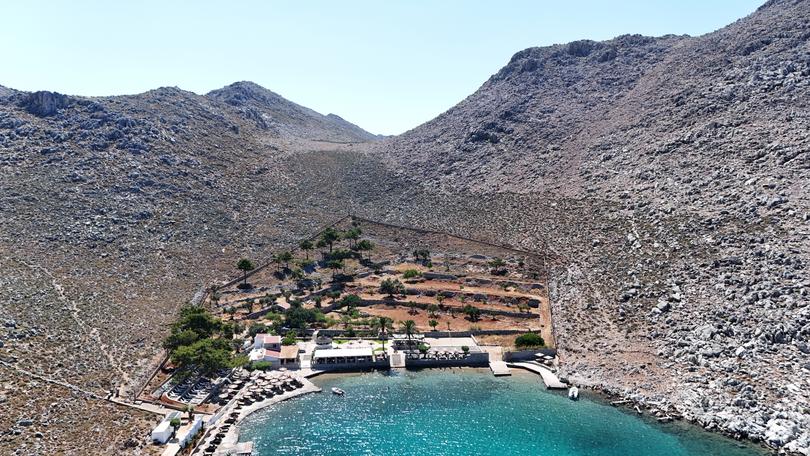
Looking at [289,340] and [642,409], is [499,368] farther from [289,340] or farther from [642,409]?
[289,340]

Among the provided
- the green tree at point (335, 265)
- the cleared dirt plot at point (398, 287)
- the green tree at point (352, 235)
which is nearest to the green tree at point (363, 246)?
the cleared dirt plot at point (398, 287)

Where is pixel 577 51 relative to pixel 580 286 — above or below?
above

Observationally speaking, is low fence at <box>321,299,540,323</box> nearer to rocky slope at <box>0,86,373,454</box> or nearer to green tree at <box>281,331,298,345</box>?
green tree at <box>281,331,298,345</box>

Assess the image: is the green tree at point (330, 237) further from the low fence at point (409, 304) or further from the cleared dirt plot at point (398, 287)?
the low fence at point (409, 304)

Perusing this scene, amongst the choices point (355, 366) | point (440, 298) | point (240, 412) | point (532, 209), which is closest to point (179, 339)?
point (240, 412)

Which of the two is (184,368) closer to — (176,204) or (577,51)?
(176,204)

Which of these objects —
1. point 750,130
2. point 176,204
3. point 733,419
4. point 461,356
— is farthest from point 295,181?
point 733,419

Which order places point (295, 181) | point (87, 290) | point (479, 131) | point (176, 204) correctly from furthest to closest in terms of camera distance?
point (479, 131)
point (295, 181)
point (176, 204)
point (87, 290)
